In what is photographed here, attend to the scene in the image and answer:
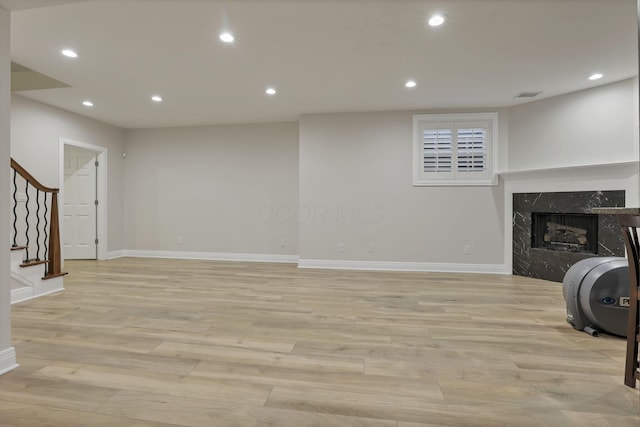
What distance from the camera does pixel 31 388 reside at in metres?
1.69

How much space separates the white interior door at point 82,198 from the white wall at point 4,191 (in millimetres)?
4813

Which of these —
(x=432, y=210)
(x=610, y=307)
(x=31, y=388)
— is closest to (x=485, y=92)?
(x=432, y=210)

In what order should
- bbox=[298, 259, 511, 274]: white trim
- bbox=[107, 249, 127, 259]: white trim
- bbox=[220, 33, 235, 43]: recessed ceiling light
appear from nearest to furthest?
bbox=[220, 33, 235, 43]: recessed ceiling light < bbox=[298, 259, 511, 274]: white trim < bbox=[107, 249, 127, 259]: white trim

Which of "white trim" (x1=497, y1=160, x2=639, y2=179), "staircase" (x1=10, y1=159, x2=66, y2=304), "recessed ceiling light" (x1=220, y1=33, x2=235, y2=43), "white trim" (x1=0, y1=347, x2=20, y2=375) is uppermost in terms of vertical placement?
"recessed ceiling light" (x1=220, y1=33, x2=235, y2=43)

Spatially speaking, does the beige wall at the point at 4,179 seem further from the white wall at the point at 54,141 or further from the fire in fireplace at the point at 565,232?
the fire in fireplace at the point at 565,232

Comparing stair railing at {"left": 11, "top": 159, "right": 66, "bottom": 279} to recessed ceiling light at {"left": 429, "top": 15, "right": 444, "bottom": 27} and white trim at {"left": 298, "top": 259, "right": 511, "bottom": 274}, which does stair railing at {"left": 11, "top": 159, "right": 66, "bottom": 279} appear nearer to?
white trim at {"left": 298, "top": 259, "right": 511, "bottom": 274}

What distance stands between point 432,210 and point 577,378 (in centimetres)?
347

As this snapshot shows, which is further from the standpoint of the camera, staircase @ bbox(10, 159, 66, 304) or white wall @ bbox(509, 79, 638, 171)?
white wall @ bbox(509, 79, 638, 171)

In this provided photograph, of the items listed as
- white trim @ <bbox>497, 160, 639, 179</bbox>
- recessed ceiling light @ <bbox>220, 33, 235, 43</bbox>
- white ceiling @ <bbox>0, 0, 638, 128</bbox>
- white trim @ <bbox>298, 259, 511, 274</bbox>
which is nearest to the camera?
white ceiling @ <bbox>0, 0, 638, 128</bbox>

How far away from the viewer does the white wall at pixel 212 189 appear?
595cm

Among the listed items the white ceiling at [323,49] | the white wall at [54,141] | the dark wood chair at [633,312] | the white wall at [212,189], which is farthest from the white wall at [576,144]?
the white wall at [54,141]

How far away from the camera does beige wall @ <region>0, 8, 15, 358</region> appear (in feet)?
5.99

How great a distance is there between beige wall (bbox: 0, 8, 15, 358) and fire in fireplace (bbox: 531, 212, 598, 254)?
590 cm

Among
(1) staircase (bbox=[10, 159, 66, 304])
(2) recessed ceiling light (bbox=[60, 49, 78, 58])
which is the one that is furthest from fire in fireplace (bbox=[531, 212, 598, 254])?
(1) staircase (bbox=[10, 159, 66, 304])
